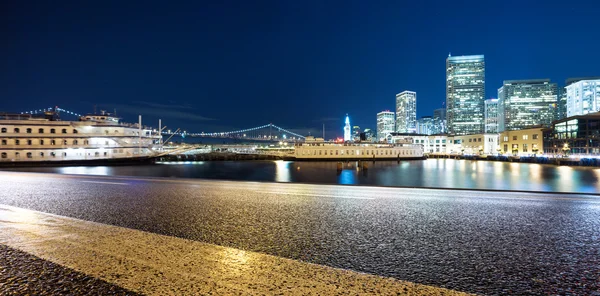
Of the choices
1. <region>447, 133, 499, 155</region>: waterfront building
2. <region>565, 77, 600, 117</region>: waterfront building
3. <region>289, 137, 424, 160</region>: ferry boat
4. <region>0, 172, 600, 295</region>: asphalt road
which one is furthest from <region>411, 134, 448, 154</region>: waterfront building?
<region>0, 172, 600, 295</region>: asphalt road

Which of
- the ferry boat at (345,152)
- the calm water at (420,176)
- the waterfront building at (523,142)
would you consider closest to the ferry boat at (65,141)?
the calm water at (420,176)

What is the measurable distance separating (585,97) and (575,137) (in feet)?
257

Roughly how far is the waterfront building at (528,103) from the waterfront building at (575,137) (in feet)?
402

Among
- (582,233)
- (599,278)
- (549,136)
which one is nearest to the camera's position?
(599,278)

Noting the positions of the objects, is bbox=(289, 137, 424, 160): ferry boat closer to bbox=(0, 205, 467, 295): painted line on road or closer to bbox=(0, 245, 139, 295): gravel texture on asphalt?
bbox=(0, 205, 467, 295): painted line on road

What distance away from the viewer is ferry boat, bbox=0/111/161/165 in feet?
140

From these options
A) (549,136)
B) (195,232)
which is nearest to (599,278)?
(195,232)

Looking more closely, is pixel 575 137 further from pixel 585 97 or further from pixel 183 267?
pixel 183 267

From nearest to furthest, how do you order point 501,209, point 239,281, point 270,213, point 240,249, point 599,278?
1. point 239,281
2. point 599,278
3. point 240,249
4. point 270,213
5. point 501,209

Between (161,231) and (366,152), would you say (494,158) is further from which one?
(161,231)

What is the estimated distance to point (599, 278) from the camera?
3.08 m

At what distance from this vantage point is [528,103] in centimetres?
18662

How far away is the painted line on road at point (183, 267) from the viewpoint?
2.72 meters

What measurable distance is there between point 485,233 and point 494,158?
88.0m
